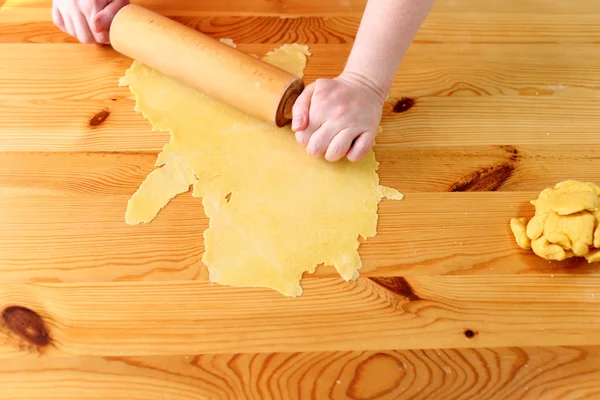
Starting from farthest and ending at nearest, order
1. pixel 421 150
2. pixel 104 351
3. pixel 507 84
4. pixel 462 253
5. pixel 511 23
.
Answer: pixel 511 23
pixel 507 84
pixel 421 150
pixel 462 253
pixel 104 351

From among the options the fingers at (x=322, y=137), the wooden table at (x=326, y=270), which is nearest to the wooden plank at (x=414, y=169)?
the wooden table at (x=326, y=270)

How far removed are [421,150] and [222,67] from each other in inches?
14.6

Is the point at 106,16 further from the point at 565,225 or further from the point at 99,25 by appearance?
the point at 565,225

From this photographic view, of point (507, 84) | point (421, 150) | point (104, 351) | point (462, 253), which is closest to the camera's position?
point (104, 351)

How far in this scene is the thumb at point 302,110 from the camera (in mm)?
882

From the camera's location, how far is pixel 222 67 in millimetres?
924

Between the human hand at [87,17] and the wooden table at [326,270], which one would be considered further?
the human hand at [87,17]

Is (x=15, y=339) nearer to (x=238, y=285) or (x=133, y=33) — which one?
(x=238, y=285)

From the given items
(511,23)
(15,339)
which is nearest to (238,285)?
(15,339)

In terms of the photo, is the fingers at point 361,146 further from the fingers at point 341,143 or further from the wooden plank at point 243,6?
the wooden plank at point 243,6

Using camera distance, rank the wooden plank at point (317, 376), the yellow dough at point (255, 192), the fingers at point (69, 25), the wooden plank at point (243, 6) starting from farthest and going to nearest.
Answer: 1. the wooden plank at point (243, 6)
2. the fingers at point (69, 25)
3. the yellow dough at point (255, 192)
4. the wooden plank at point (317, 376)

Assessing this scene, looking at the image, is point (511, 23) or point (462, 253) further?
point (511, 23)

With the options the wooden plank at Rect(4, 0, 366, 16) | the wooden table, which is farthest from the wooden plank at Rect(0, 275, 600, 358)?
the wooden plank at Rect(4, 0, 366, 16)

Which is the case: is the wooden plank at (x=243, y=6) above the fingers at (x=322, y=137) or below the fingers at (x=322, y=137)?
above
